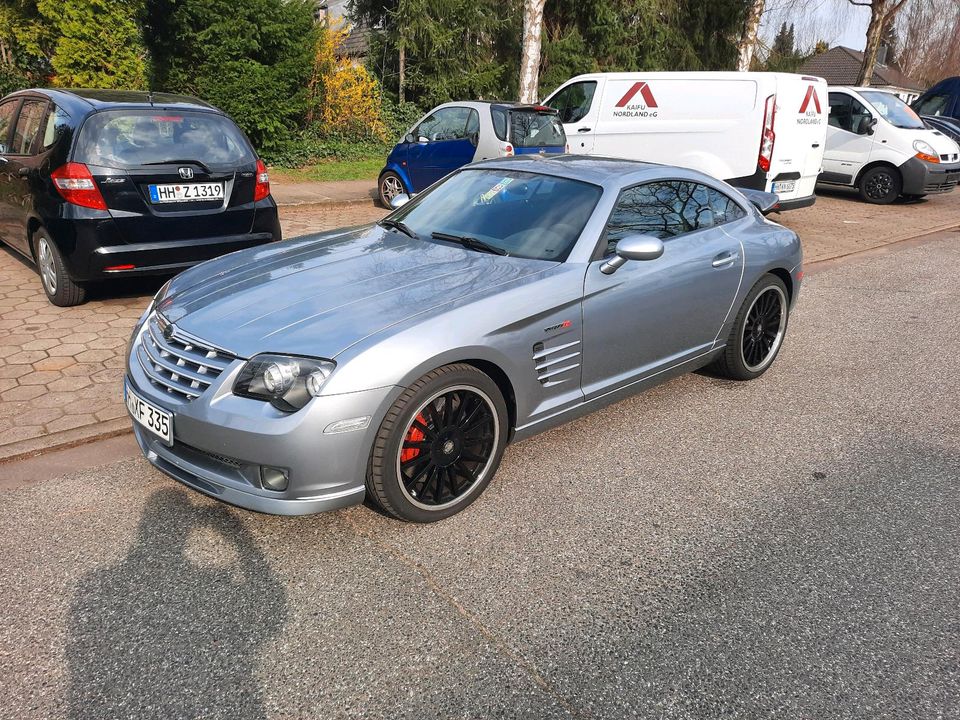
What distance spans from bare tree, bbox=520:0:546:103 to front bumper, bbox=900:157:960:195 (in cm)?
726

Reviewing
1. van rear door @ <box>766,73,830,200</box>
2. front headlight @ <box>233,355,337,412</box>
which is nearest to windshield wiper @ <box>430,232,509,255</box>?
front headlight @ <box>233,355,337,412</box>

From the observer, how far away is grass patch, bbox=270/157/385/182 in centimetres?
1370

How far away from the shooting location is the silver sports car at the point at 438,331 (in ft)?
9.63

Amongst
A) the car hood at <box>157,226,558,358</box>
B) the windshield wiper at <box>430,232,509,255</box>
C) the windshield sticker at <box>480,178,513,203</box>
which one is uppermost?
the windshield sticker at <box>480,178,513,203</box>

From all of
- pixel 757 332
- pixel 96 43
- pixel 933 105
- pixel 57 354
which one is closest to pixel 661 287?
pixel 757 332

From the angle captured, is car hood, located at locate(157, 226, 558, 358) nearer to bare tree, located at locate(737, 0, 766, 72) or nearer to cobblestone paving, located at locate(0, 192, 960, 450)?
cobblestone paving, located at locate(0, 192, 960, 450)

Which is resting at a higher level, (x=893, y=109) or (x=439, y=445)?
(x=893, y=109)

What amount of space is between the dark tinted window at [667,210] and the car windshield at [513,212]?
180mm

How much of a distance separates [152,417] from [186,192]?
10.1 feet

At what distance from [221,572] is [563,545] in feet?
4.50

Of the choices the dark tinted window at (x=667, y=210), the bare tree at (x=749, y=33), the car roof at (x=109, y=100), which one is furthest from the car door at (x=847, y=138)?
the car roof at (x=109, y=100)

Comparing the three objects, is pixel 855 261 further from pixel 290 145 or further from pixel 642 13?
pixel 642 13

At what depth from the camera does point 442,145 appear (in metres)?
10.3

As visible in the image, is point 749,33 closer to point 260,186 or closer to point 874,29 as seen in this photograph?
point 874,29
